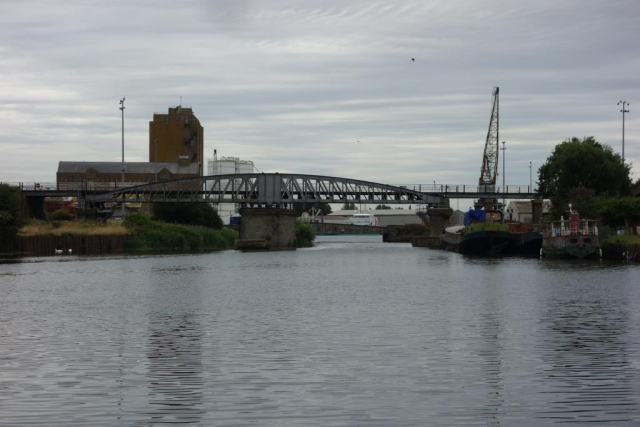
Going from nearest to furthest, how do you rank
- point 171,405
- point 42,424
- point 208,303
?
point 42,424 < point 171,405 < point 208,303

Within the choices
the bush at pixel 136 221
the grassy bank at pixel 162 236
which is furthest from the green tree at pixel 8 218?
the bush at pixel 136 221

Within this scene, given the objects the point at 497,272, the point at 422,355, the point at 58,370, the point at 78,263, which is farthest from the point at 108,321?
the point at 78,263

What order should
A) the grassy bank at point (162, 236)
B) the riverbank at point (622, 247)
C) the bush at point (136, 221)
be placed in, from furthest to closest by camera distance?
the bush at point (136, 221) < the grassy bank at point (162, 236) < the riverbank at point (622, 247)

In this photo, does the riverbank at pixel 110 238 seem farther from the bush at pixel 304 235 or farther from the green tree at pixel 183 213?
the bush at pixel 304 235

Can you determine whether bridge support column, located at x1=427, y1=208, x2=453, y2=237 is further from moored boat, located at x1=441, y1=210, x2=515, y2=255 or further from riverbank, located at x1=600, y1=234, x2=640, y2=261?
riverbank, located at x1=600, y1=234, x2=640, y2=261

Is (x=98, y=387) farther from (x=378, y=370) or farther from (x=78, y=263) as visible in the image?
(x=78, y=263)

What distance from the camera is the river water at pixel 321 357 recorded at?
15.8 metres

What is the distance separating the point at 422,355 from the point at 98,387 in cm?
743

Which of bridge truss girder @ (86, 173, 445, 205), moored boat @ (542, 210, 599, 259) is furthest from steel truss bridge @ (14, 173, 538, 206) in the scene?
moored boat @ (542, 210, 599, 259)

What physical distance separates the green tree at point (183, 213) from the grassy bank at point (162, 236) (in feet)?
53.6

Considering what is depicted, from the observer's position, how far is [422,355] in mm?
21719

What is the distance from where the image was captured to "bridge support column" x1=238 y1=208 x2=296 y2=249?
12594 centimetres

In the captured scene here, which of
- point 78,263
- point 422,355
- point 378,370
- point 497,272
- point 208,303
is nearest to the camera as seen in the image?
point 378,370

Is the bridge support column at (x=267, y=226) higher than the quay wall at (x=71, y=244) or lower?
higher
